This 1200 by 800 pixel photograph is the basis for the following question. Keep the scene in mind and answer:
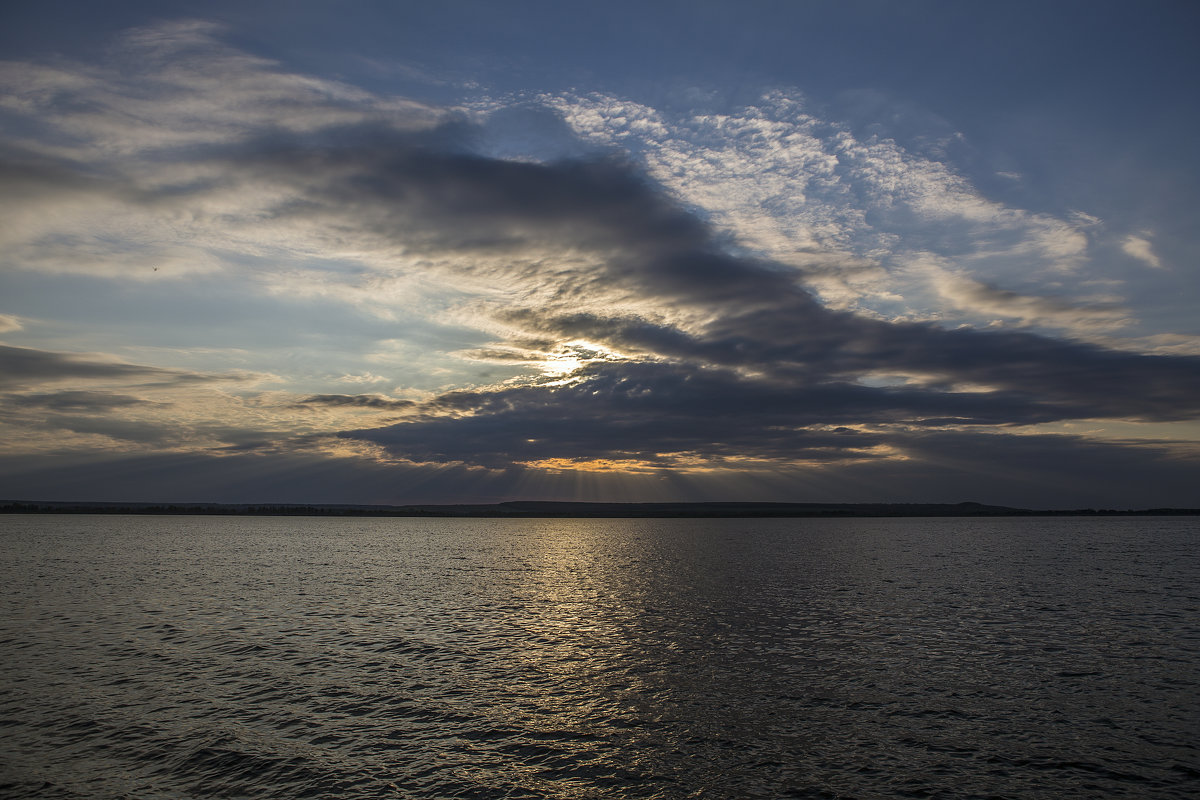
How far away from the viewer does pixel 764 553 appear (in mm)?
124500

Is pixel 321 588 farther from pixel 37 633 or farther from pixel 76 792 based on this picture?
pixel 76 792

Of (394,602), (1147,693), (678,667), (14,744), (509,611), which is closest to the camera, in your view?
(14,744)

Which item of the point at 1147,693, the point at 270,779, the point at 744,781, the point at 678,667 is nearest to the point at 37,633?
the point at 270,779

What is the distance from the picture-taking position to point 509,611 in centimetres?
5388

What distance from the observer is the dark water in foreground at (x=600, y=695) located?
20.5 meters

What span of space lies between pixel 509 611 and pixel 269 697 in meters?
26.5

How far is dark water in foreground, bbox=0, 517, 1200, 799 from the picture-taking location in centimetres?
2055

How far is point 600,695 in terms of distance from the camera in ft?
96.2

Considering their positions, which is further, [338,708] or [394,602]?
[394,602]

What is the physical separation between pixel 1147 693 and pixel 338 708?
3562cm

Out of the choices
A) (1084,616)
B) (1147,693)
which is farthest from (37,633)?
(1084,616)

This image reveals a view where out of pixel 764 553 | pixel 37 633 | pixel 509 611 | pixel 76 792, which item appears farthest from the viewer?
pixel 764 553

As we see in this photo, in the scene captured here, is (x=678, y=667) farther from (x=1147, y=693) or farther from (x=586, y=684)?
(x=1147, y=693)

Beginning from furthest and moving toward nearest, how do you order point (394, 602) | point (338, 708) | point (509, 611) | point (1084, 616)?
point (394, 602)
point (509, 611)
point (1084, 616)
point (338, 708)
